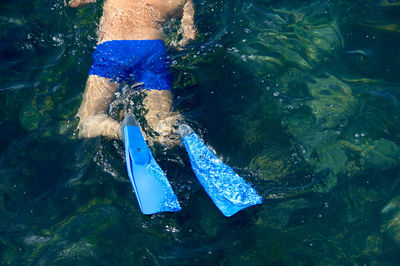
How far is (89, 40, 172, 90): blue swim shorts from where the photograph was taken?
349 cm

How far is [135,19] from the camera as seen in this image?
364 centimetres

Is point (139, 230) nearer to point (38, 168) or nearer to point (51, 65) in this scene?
point (38, 168)

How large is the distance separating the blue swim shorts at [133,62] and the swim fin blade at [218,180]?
0.70 meters

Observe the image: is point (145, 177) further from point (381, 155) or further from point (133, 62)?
point (381, 155)

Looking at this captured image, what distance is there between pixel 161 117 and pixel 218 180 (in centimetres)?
80

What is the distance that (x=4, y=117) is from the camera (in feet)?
11.9

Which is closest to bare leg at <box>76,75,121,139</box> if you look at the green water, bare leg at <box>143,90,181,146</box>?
the green water

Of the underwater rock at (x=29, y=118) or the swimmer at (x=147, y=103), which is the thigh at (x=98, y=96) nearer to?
the swimmer at (x=147, y=103)

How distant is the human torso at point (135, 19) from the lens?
11.9 ft

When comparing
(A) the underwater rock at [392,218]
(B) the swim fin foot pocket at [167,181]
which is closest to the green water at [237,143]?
(A) the underwater rock at [392,218]

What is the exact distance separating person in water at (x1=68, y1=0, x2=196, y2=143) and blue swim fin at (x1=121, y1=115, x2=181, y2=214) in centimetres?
24

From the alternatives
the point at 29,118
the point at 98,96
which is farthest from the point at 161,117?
the point at 29,118

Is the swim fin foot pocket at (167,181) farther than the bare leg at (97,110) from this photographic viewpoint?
No

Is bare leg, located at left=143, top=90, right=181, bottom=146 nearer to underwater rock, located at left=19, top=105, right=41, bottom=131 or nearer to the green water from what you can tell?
the green water
